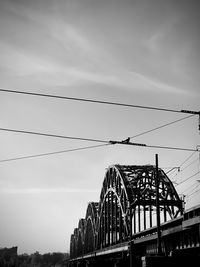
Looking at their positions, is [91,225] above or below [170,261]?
above

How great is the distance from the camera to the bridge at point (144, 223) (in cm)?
2073

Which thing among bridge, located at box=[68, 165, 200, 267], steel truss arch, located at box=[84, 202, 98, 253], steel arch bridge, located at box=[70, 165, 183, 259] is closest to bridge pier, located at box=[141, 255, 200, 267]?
bridge, located at box=[68, 165, 200, 267]

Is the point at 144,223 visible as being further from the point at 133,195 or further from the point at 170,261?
the point at 170,261

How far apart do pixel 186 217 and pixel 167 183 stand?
2645 cm

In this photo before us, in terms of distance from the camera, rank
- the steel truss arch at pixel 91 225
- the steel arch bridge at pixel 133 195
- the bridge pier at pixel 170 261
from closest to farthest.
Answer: the bridge pier at pixel 170 261
the steel arch bridge at pixel 133 195
the steel truss arch at pixel 91 225

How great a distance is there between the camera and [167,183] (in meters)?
47.1

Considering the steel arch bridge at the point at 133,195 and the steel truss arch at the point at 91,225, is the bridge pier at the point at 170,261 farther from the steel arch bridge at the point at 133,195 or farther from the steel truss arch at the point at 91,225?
the steel truss arch at the point at 91,225

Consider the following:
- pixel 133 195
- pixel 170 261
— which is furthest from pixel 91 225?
pixel 170 261

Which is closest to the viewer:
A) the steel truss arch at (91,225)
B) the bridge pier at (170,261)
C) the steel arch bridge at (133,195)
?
the bridge pier at (170,261)

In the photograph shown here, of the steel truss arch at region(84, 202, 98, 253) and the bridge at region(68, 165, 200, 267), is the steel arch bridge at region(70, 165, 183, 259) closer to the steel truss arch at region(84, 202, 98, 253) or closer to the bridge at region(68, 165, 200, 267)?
the bridge at region(68, 165, 200, 267)

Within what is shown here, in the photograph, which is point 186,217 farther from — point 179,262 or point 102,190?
point 102,190

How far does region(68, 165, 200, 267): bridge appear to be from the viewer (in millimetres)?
20734

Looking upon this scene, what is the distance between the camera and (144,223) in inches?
1684


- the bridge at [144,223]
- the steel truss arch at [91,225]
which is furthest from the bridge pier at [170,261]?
the steel truss arch at [91,225]
